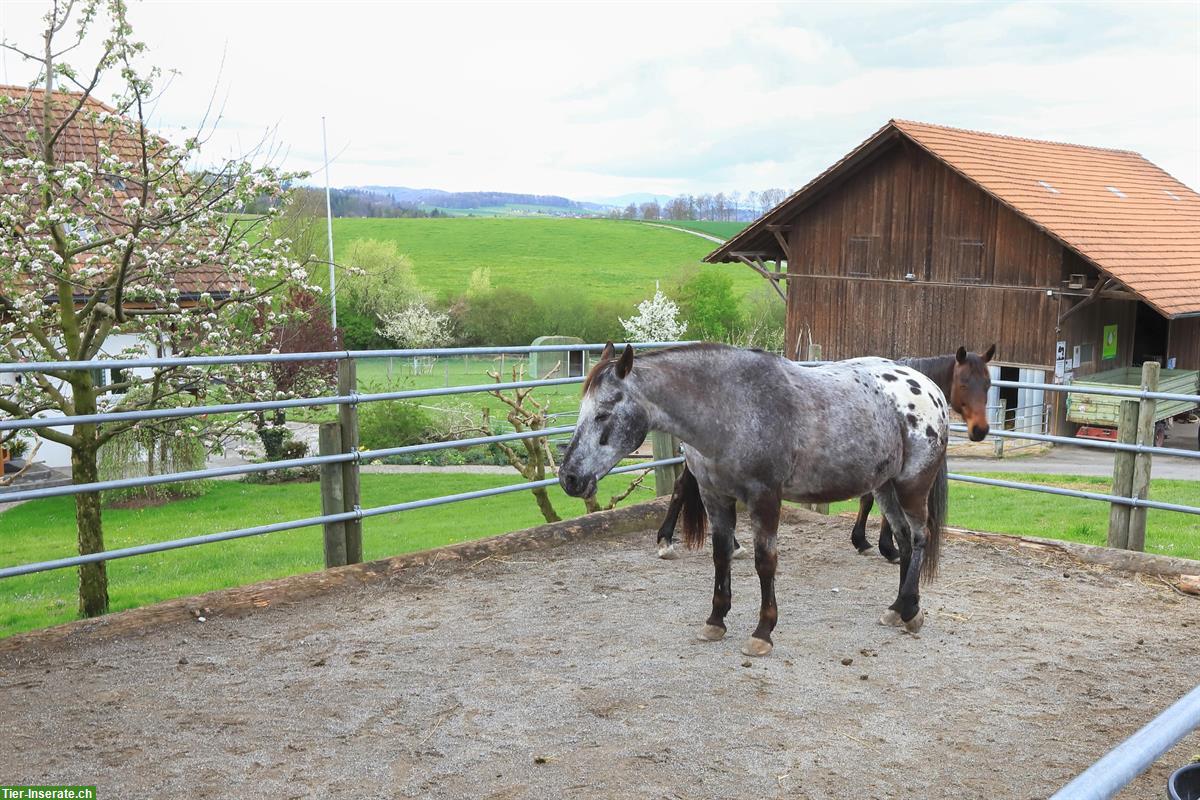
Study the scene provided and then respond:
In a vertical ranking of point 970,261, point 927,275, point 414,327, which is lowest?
point 414,327

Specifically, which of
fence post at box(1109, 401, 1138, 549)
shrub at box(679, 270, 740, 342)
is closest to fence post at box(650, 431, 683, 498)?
fence post at box(1109, 401, 1138, 549)

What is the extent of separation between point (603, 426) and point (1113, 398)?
69.3 feet

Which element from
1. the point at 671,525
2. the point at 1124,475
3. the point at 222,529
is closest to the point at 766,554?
the point at 671,525

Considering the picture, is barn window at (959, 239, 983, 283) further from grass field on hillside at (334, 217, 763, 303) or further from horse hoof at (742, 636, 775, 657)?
grass field on hillside at (334, 217, 763, 303)

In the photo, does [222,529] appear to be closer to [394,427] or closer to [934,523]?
[394,427]

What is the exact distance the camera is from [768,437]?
5.02m

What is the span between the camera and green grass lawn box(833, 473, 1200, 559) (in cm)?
1128

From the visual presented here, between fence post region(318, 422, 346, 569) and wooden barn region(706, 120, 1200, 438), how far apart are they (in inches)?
804

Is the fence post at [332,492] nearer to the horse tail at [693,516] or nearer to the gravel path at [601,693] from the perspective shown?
the gravel path at [601,693]

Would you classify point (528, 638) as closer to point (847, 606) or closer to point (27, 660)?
point (847, 606)

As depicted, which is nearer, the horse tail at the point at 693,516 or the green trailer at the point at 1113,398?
the horse tail at the point at 693,516

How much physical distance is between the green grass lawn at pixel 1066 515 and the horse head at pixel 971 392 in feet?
8.37

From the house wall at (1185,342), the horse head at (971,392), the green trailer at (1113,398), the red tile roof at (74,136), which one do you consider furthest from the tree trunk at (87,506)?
the house wall at (1185,342)

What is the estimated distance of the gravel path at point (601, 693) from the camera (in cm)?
360
